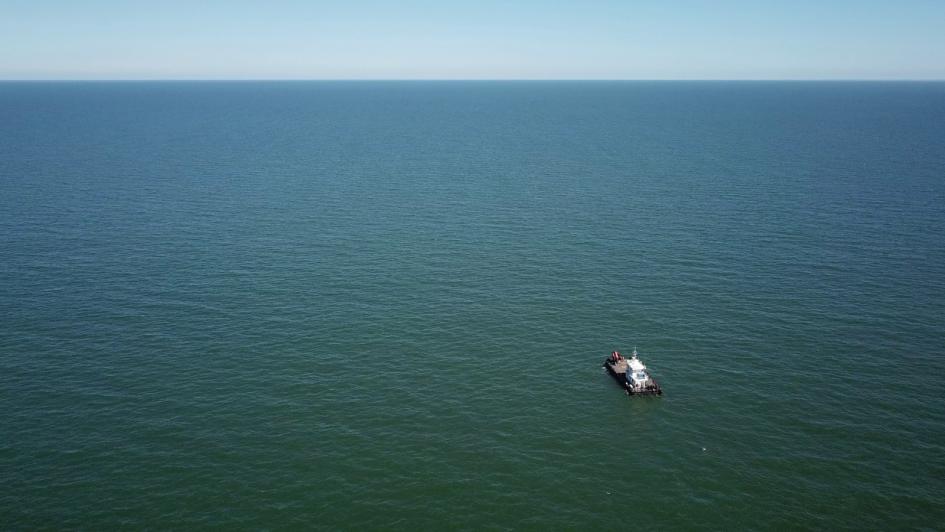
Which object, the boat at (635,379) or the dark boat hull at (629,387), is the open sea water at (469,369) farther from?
the boat at (635,379)

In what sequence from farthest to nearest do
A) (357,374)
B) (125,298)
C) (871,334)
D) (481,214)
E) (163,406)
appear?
1. (481,214)
2. (125,298)
3. (871,334)
4. (357,374)
5. (163,406)

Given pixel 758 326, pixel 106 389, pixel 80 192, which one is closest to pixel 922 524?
pixel 758 326

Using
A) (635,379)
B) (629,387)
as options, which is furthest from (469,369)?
A: (635,379)

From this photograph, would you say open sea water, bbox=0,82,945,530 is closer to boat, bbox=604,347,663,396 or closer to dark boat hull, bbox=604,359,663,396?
dark boat hull, bbox=604,359,663,396

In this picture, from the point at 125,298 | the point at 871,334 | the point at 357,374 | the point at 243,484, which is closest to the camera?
the point at 243,484

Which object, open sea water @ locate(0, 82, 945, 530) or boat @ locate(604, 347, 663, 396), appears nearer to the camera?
open sea water @ locate(0, 82, 945, 530)

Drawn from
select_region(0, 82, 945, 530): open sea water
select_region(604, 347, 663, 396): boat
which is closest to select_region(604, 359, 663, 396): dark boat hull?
select_region(604, 347, 663, 396): boat

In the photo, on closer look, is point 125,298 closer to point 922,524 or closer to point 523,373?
point 523,373

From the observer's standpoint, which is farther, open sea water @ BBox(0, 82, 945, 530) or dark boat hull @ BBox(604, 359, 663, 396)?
dark boat hull @ BBox(604, 359, 663, 396)
